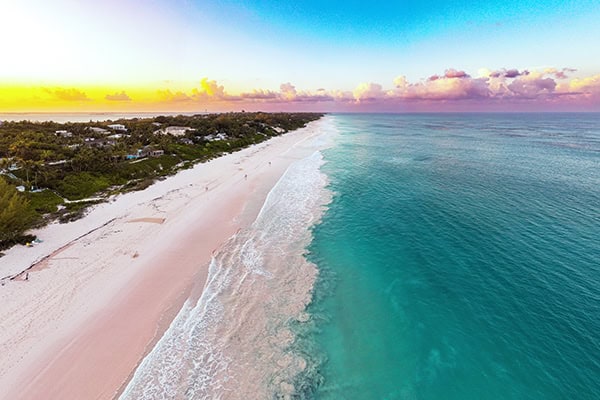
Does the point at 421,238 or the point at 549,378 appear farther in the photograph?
the point at 421,238

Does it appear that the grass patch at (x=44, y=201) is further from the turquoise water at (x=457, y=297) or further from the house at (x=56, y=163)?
the turquoise water at (x=457, y=297)

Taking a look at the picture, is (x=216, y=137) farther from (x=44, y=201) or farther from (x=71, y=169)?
(x=44, y=201)

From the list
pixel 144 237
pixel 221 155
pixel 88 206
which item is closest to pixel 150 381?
pixel 144 237

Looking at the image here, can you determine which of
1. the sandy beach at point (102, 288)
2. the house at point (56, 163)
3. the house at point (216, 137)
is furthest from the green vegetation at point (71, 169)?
the house at point (216, 137)

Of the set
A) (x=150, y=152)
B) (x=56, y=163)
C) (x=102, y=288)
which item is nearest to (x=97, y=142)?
(x=150, y=152)

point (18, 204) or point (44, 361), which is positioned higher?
point (18, 204)

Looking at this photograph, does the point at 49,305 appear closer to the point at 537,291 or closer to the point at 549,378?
the point at 549,378

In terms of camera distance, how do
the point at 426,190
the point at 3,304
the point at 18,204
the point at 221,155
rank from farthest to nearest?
the point at 221,155 < the point at 426,190 < the point at 18,204 < the point at 3,304

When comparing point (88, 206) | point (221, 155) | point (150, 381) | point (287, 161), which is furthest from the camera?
point (221, 155)
